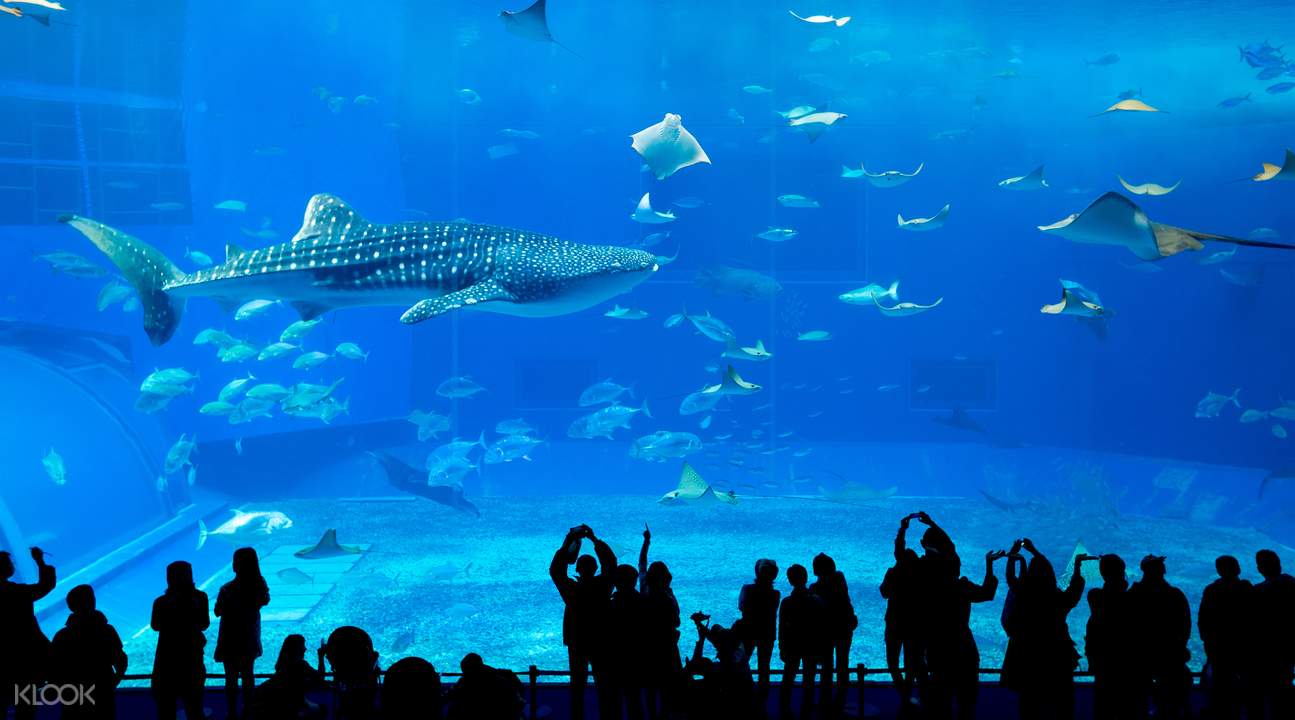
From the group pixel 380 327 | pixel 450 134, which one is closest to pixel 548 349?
pixel 380 327

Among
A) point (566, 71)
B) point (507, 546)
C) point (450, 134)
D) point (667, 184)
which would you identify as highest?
point (566, 71)

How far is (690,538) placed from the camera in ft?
37.9

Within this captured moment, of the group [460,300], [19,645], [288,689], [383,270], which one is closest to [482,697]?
[288,689]

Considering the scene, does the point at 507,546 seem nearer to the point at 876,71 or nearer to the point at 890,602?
the point at 890,602

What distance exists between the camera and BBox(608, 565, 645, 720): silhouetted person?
302 cm

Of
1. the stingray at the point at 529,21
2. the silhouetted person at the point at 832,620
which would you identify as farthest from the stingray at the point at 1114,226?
the stingray at the point at 529,21

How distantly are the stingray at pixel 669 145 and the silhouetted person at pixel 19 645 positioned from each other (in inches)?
228

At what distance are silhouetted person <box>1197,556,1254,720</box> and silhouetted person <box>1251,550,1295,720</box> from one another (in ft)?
0.13

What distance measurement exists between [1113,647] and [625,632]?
2007 mm

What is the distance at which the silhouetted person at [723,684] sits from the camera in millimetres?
2523

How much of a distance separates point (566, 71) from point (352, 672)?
78.7 feet

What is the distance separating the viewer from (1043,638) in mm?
3100

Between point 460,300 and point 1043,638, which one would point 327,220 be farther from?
point 1043,638

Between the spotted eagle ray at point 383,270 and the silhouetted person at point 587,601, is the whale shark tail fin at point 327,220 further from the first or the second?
the silhouetted person at point 587,601
